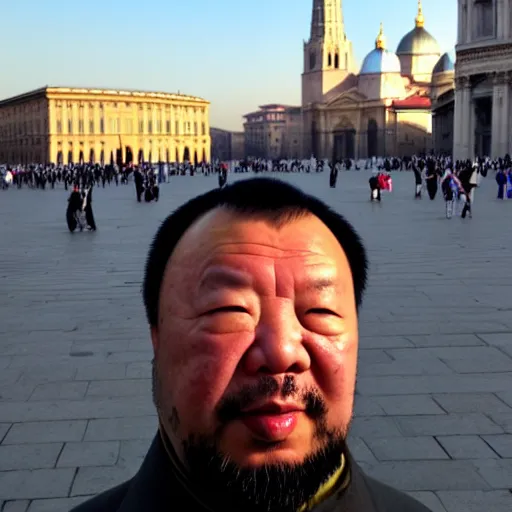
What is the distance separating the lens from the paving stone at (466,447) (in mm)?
4223

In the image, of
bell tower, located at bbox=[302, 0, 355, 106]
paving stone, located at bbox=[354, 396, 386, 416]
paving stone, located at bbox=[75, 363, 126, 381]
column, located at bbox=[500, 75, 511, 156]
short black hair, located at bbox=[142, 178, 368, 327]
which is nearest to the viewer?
short black hair, located at bbox=[142, 178, 368, 327]

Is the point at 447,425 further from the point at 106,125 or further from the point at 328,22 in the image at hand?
the point at 328,22

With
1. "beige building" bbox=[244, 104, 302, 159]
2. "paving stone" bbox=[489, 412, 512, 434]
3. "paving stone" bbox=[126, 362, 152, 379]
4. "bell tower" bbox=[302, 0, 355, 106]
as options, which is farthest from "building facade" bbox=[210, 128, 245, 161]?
"paving stone" bbox=[489, 412, 512, 434]

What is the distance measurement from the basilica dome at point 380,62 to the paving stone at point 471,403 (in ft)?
297

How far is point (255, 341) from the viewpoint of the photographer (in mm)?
1078

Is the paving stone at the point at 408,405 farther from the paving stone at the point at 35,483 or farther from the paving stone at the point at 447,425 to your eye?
the paving stone at the point at 35,483

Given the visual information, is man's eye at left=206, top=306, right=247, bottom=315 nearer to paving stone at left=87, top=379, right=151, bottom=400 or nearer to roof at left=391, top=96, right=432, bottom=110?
paving stone at left=87, top=379, right=151, bottom=400

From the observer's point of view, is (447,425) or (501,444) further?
(447,425)

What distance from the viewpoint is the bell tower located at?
9700 centimetres

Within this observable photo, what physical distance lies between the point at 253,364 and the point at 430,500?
2921 mm

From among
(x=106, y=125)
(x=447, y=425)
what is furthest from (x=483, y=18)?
(x=106, y=125)

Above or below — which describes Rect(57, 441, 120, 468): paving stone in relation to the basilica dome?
below

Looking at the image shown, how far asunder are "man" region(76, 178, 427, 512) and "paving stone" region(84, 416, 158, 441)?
3.45 meters

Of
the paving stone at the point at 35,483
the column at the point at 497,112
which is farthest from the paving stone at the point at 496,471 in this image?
the column at the point at 497,112
